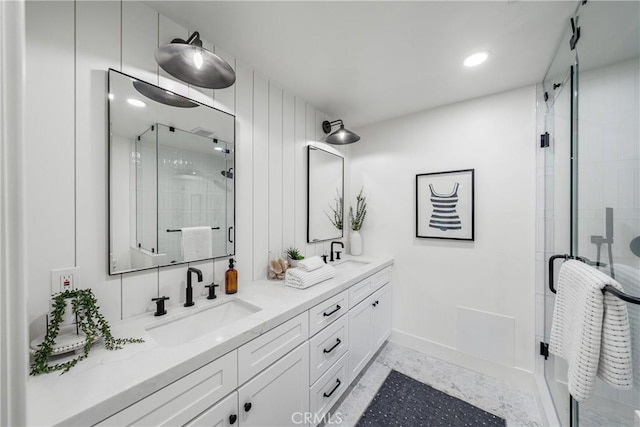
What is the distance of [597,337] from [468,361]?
5.18ft

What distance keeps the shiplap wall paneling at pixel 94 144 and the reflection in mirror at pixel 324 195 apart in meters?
1.46

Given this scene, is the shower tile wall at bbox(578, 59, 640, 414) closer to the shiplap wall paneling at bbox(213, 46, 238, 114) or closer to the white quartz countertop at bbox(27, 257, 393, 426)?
the white quartz countertop at bbox(27, 257, 393, 426)

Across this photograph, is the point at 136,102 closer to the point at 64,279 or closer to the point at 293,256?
the point at 64,279

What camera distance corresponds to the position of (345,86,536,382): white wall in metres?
1.96

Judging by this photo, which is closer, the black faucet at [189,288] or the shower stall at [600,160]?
the shower stall at [600,160]

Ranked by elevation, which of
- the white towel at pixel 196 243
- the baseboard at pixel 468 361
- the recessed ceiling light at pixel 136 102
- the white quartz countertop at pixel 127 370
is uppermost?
the recessed ceiling light at pixel 136 102

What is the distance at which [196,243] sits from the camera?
56.2 inches

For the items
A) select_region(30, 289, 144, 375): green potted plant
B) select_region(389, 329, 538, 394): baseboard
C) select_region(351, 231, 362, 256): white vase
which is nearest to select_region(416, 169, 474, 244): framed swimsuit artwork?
select_region(351, 231, 362, 256): white vase

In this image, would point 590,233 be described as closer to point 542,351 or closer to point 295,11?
point 542,351

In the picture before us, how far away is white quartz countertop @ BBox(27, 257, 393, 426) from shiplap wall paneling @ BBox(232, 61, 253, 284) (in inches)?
18.1

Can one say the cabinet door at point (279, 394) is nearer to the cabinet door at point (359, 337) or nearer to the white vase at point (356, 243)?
the cabinet door at point (359, 337)

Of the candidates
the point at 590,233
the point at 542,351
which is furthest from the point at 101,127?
the point at 542,351

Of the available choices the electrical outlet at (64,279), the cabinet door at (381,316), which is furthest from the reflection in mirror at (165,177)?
the cabinet door at (381,316)

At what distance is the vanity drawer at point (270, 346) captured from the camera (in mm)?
1054
